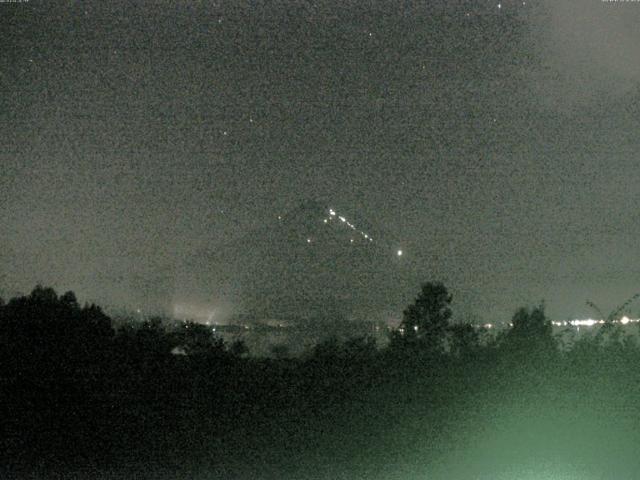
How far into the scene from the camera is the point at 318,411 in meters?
10.9

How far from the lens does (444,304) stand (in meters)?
19.2

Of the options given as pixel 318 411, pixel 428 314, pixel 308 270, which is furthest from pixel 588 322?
pixel 308 270

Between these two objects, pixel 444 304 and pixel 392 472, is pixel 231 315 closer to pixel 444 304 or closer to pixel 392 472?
pixel 444 304

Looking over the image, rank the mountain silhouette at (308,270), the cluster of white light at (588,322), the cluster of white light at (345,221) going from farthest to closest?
1. the cluster of white light at (345,221)
2. the mountain silhouette at (308,270)
3. the cluster of white light at (588,322)

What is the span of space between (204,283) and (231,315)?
20038 millimetres

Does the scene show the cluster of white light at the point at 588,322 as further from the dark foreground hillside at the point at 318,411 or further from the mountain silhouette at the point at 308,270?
the mountain silhouette at the point at 308,270

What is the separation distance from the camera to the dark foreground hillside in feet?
32.1

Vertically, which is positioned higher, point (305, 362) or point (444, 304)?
point (444, 304)

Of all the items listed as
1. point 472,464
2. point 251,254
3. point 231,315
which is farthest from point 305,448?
point 251,254

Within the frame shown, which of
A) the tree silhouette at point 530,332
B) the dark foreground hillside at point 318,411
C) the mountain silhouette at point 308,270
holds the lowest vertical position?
the dark foreground hillside at point 318,411

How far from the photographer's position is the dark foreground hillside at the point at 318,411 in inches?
386

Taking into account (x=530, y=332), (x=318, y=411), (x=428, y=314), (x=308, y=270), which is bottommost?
(x=318, y=411)

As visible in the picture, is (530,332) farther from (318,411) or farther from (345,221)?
(345,221)

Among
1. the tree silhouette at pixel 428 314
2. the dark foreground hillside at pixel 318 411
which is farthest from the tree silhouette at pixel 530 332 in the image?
the tree silhouette at pixel 428 314
